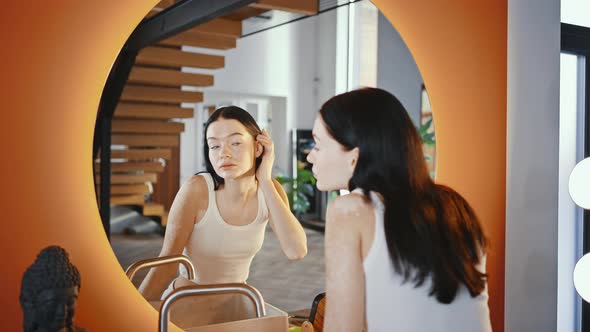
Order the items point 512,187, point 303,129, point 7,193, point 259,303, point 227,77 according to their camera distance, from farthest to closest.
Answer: point 303,129 → point 227,77 → point 512,187 → point 259,303 → point 7,193

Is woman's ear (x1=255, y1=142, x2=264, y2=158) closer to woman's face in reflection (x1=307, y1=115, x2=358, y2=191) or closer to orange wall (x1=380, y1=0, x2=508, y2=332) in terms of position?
woman's face in reflection (x1=307, y1=115, x2=358, y2=191)

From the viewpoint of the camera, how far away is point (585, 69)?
112 inches

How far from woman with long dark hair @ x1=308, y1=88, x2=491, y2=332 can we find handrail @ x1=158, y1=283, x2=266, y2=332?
1.53ft

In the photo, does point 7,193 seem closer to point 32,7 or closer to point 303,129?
point 32,7

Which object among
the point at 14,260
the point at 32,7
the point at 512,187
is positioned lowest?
the point at 14,260

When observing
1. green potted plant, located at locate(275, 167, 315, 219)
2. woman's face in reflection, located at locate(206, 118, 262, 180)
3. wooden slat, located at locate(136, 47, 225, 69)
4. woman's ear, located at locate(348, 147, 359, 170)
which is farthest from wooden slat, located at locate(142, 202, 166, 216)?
wooden slat, located at locate(136, 47, 225, 69)

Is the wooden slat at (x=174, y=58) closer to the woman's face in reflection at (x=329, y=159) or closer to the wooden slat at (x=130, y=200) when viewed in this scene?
the wooden slat at (x=130, y=200)

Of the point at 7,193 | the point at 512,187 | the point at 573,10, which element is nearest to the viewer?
the point at 7,193

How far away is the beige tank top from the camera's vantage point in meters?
1.76

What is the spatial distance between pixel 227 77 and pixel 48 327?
1917 mm

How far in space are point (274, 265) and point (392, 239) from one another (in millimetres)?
774

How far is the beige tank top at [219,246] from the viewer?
176 cm

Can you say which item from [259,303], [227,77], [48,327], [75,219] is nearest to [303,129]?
[227,77]

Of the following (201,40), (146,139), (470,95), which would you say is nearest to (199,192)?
(470,95)
